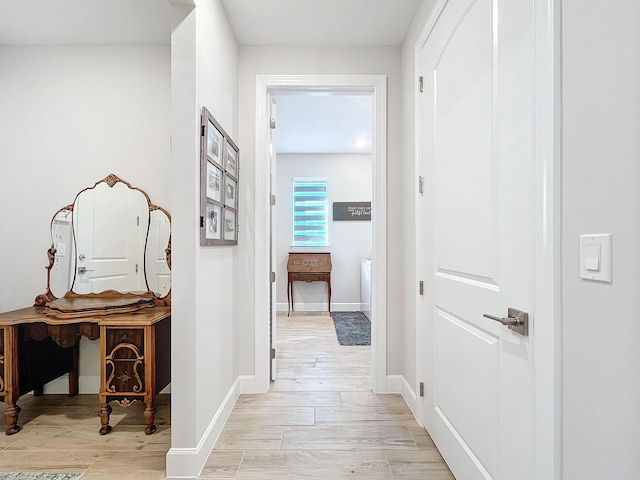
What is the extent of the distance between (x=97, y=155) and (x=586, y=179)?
9.48 ft

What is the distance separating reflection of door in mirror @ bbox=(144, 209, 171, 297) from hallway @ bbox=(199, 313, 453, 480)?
38.7 inches

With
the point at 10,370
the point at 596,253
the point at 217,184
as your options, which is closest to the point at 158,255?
the point at 217,184

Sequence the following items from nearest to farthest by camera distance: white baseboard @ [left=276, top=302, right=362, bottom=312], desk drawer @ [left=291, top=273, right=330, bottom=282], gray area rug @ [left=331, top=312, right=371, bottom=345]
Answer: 1. gray area rug @ [left=331, top=312, right=371, bottom=345]
2. desk drawer @ [left=291, top=273, right=330, bottom=282]
3. white baseboard @ [left=276, top=302, right=362, bottom=312]

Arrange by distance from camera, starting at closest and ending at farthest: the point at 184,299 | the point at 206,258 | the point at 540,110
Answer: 1. the point at 540,110
2. the point at 184,299
3. the point at 206,258

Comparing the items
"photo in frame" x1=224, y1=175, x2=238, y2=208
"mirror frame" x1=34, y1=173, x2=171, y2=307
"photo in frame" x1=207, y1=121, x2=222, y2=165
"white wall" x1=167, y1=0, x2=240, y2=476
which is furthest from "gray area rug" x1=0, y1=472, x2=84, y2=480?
"photo in frame" x1=207, y1=121, x2=222, y2=165

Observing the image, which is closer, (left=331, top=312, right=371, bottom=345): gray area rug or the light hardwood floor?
the light hardwood floor

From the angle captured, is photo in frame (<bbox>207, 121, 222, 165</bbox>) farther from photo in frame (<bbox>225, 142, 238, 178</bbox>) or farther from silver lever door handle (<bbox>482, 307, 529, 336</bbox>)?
silver lever door handle (<bbox>482, 307, 529, 336</bbox>)

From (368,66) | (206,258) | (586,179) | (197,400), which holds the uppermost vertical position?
(368,66)

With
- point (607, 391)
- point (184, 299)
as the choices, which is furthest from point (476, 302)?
point (184, 299)

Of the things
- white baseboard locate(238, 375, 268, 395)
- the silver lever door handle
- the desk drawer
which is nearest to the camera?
the silver lever door handle

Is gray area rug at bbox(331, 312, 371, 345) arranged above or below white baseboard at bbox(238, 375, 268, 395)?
below

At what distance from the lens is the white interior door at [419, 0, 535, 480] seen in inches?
46.7

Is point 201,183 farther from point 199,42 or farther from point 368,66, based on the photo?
point 368,66

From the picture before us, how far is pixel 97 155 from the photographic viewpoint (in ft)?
8.78
